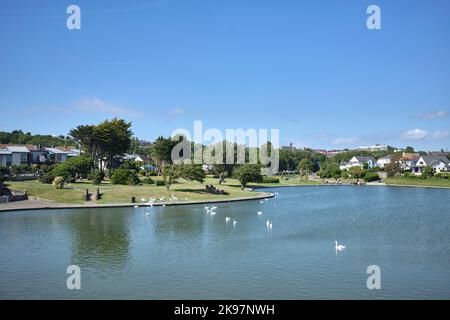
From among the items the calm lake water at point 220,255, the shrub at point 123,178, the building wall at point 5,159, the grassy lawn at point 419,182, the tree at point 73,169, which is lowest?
the calm lake water at point 220,255

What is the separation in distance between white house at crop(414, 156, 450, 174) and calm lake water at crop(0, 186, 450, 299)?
103554 millimetres

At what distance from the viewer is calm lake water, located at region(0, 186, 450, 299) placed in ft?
74.9

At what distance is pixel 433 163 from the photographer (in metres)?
146

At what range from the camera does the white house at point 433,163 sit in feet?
474

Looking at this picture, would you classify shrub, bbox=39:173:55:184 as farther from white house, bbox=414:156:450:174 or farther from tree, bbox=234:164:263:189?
white house, bbox=414:156:450:174

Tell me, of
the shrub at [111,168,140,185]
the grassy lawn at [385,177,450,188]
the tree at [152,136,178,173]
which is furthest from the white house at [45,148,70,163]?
the grassy lawn at [385,177,450,188]

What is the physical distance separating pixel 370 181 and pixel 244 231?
287 feet

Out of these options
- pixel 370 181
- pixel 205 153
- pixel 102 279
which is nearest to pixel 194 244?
pixel 102 279

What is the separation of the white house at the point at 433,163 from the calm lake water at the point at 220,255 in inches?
4077

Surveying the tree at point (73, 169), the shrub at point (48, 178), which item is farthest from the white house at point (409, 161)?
the shrub at point (48, 178)

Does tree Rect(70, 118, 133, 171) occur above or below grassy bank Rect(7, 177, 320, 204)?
above

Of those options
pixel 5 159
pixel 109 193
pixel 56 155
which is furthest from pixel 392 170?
pixel 5 159

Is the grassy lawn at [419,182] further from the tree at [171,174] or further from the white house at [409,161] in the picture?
the tree at [171,174]
